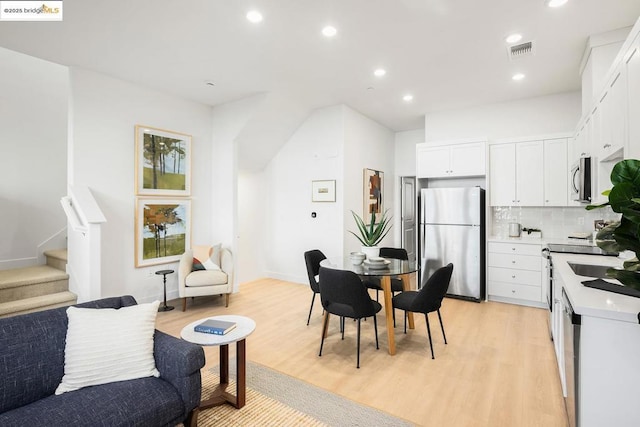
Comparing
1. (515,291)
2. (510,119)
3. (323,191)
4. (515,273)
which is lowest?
(515,291)

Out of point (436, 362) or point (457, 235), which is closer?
point (436, 362)

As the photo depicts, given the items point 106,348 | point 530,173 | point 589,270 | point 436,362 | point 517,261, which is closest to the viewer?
point 106,348

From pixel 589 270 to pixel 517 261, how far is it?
1.93 meters

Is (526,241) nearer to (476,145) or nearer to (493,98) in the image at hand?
(476,145)

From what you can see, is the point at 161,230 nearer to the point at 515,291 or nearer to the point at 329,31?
the point at 329,31

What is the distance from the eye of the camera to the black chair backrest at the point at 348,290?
2633 millimetres

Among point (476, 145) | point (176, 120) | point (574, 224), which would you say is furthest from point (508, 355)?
point (176, 120)

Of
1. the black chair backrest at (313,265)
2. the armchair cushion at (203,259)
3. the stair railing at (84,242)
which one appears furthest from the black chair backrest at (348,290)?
the stair railing at (84,242)

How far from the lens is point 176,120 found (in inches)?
183

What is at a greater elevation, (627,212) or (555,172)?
(555,172)

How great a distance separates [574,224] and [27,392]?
19.1ft

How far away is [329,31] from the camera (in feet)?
9.57

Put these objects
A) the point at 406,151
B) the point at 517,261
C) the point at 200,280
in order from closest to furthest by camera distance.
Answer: the point at 200,280, the point at 517,261, the point at 406,151

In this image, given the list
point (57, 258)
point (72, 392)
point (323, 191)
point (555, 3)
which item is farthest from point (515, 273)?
point (57, 258)
